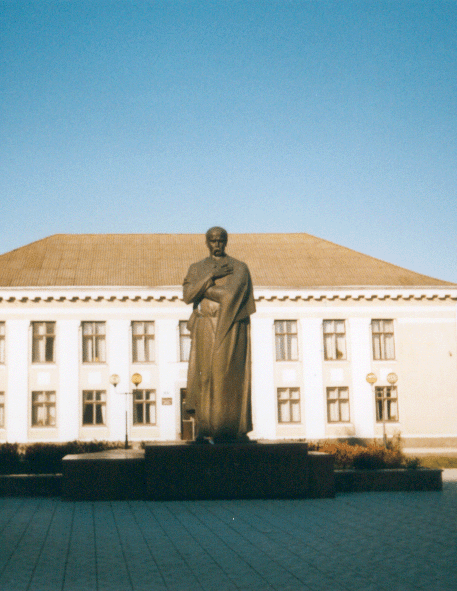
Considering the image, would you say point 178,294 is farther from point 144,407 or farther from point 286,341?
point 286,341

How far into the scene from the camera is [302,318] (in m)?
31.6

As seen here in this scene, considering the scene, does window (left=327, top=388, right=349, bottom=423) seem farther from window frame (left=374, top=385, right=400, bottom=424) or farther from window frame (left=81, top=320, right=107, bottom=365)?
window frame (left=81, top=320, right=107, bottom=365)

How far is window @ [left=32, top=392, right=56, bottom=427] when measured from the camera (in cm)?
3028

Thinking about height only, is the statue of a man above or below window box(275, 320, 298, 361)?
below

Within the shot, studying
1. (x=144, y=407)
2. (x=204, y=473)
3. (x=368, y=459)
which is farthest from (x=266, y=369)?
(x=204, y=473)

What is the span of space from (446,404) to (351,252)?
8711mm

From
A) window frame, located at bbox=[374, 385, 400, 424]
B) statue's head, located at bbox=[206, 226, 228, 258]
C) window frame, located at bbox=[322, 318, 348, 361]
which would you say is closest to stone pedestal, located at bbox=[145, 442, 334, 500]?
statue's head, located at bbox=[206, 226, 228, 258]

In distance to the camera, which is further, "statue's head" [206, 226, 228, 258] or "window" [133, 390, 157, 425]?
"window" [133, 390, 157, 425]

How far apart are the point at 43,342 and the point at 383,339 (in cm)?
1495

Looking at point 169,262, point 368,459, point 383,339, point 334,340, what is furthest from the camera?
point 169,262

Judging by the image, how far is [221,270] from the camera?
33.5ft

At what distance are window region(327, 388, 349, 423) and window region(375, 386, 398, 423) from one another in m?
1.37

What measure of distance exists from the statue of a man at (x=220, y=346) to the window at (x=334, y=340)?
22.0m

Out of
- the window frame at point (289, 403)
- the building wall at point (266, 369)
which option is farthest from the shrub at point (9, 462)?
the window frame at point (289, 403)
